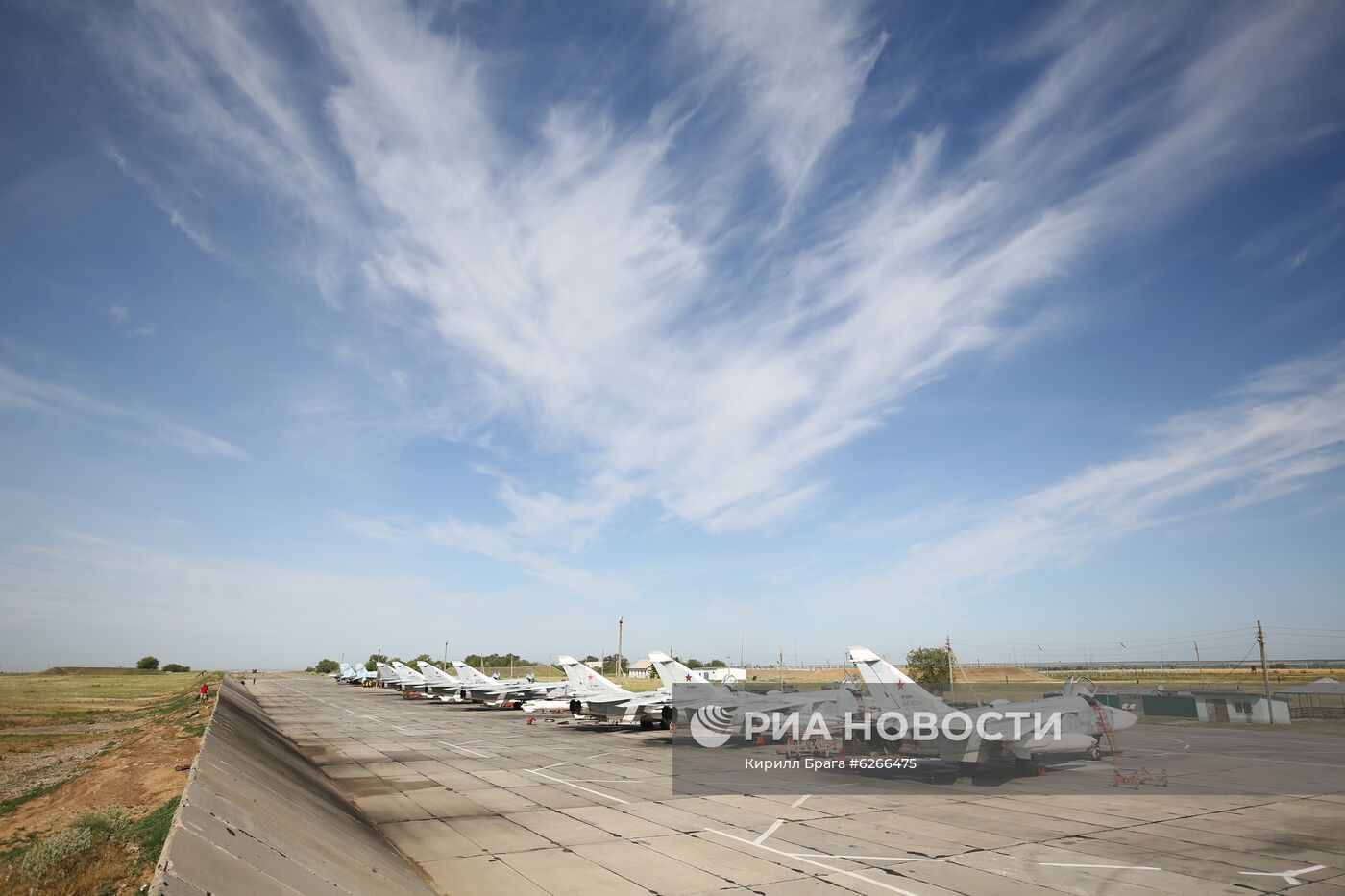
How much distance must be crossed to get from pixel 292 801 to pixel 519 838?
259 inches

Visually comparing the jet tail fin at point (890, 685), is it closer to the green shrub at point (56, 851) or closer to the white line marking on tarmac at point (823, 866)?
the white line marking on tarmac at point (823, 866)

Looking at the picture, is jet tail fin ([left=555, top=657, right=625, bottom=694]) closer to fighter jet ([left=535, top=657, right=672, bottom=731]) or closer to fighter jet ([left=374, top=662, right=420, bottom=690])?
fighter jet ([left=535, top=657, right=672, bottom=731])

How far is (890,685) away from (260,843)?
31347 millimetres

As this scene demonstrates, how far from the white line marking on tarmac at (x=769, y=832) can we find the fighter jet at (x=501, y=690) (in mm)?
47610

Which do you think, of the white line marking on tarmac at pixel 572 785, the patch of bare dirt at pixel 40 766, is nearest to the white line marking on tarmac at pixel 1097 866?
the white line marking on tarmac at pixel 572 785

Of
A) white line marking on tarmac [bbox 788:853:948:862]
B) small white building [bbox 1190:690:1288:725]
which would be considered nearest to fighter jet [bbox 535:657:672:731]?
white line marking on tarmac [bbox 788:853:948:862]

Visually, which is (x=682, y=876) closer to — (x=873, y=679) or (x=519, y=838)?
(x=519, y=838)

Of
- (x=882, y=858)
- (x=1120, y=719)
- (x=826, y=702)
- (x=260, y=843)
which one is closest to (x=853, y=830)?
(x=882, y=858)

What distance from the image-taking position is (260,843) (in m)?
8.47

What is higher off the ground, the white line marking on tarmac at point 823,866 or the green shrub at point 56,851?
the green shrub at point 56,851

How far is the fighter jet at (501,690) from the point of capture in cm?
6860

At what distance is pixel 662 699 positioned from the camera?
45.8 metres

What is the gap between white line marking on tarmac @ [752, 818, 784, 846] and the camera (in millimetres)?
17734

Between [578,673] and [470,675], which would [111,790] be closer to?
[578,673]
